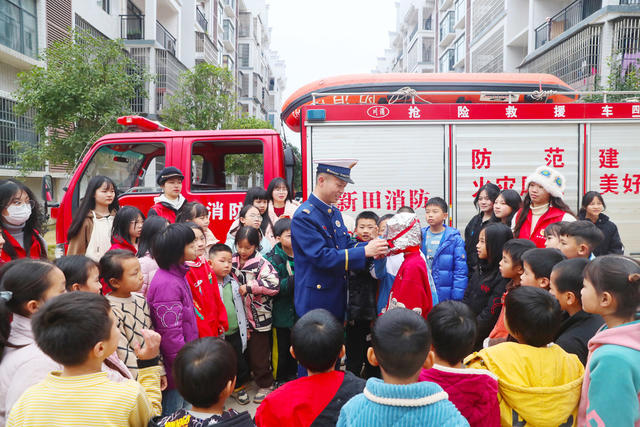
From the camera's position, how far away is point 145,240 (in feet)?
9.22

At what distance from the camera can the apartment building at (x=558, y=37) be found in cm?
1086

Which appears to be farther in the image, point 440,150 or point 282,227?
point 440,150

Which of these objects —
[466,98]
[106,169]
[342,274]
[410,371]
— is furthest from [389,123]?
[410,371]

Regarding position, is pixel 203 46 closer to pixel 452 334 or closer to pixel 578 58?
pixel 578 58

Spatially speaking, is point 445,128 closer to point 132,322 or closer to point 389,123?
point 389,123

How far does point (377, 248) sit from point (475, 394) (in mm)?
1061

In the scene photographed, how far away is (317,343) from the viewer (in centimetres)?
152

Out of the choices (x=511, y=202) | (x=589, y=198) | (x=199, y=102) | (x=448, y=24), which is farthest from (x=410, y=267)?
(x=448, y=24)

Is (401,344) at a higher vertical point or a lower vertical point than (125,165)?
lower

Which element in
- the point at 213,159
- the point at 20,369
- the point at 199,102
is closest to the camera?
the point at 20,369

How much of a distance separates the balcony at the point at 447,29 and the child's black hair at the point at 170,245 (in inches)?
1169

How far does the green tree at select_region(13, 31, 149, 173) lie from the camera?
7621 millimetres

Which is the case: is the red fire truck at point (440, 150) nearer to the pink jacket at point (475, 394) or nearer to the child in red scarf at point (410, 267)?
the child in red scarf at point (410, 267)

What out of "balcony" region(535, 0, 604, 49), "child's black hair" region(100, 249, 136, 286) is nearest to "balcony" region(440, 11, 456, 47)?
"balcony" region(535, 0, 604, 49)
